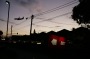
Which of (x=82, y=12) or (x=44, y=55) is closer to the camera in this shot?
(x=44, y=55)

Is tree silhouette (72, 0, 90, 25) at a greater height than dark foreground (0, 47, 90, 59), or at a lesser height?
greater

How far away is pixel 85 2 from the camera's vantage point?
27.1 metres

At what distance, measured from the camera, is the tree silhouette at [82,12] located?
89.2 ft

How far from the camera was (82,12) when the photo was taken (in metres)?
29.1

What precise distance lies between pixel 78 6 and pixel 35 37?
51.7 m

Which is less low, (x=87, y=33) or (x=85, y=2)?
(x=85, y=2)

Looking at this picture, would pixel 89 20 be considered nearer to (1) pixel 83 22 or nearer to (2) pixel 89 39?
(1) pixel 83 22

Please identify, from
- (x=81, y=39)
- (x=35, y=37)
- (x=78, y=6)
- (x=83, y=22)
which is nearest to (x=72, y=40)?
(x=81, y=39)

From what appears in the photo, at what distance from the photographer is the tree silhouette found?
27197 mm

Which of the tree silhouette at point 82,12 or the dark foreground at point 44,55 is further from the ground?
the tree silhouette at point 82,12

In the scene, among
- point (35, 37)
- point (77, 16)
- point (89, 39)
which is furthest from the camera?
point (35, 37)

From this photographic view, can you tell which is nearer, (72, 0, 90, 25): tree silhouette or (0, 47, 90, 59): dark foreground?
(0, 47, 90, 59): dark foreground

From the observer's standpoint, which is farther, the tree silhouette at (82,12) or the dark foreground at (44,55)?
the tree silhouette at (82,12)

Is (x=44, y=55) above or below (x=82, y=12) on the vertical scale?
below
